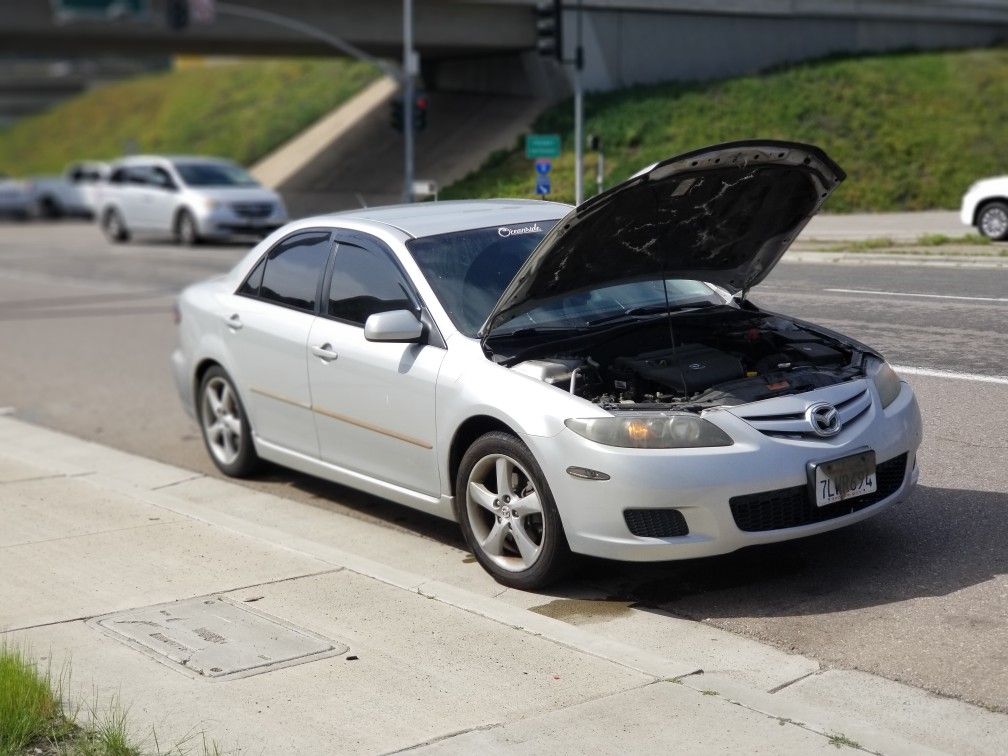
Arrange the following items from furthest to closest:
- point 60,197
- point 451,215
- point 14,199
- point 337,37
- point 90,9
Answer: point 60,197 → point 14,199 → point 337,37 → point 90,9 → point 451,215

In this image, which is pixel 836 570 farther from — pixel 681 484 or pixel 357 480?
A: pixel 357 480

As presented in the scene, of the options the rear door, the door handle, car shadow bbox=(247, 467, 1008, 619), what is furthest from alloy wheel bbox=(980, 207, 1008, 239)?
the door handle

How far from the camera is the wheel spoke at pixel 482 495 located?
230 inches

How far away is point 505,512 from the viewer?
5793mm

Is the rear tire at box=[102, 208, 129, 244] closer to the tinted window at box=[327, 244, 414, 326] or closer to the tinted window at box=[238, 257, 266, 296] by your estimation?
the tinted window at box=[238, 257, 266, 296]

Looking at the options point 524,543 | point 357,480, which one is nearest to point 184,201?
point 357,480

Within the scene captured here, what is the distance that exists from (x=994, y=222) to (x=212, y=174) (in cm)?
1776

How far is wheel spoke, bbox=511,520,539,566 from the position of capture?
5.72 m

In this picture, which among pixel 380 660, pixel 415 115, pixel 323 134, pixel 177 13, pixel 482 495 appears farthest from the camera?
pixel 177 13

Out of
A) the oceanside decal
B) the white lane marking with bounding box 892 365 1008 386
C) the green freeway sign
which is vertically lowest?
the white lane marking with bounding box 892 365 1008 386

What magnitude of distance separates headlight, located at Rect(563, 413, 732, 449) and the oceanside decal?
169 centimetres

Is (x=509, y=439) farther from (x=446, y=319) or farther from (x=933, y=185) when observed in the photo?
(x=933, y=185)

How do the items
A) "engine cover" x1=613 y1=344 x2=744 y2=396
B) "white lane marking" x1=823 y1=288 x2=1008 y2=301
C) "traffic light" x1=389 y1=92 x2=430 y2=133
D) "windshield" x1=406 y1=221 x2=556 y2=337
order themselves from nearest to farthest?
"engine cover" x1=613 y1=344 x2=744 y2=396
"windshield" x1=406 y1=221 x2=556 y2=337
"white lane marking" x1=823 y1=288 x2=1008 y2=301
"traffic light" x1=389 y1=92 x2=430 y2=133

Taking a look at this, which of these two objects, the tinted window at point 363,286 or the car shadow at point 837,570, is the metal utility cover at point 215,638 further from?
the tinted window at point 363,286
